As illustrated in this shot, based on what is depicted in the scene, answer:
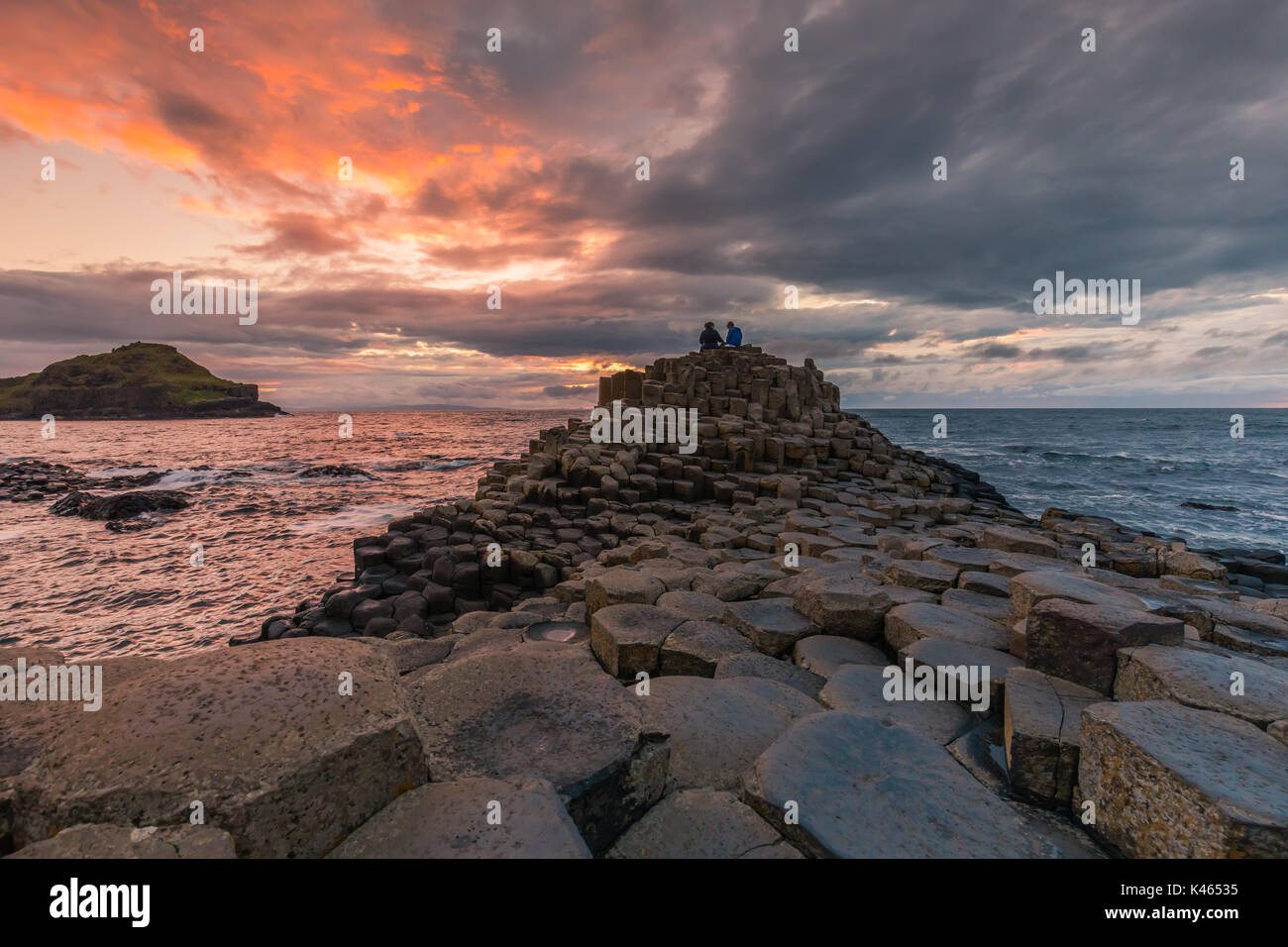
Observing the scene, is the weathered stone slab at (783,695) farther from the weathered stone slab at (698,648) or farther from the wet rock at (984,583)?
the wet rock at (984,583)

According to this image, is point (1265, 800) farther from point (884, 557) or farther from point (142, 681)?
point (884, 557)

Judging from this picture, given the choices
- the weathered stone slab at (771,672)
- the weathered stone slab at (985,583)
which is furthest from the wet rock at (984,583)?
the weathered stone slab at (771,672)

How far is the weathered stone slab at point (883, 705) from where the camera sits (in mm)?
3061

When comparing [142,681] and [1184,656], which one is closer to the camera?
[142,681]

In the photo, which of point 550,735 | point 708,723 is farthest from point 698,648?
point 550,735

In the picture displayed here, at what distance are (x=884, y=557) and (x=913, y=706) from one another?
12.8 ft

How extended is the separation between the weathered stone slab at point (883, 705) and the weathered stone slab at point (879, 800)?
1.27ft

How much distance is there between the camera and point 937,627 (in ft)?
13.3

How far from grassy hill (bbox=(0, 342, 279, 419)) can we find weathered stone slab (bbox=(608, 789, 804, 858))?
128 m

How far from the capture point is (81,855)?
1.54 m

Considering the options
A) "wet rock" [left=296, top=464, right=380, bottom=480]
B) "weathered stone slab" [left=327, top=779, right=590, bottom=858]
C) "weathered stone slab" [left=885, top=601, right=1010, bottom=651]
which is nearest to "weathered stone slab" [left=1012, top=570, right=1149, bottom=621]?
"weathered stone slab" [left=885, top=601, right=1010, bottom=651]
